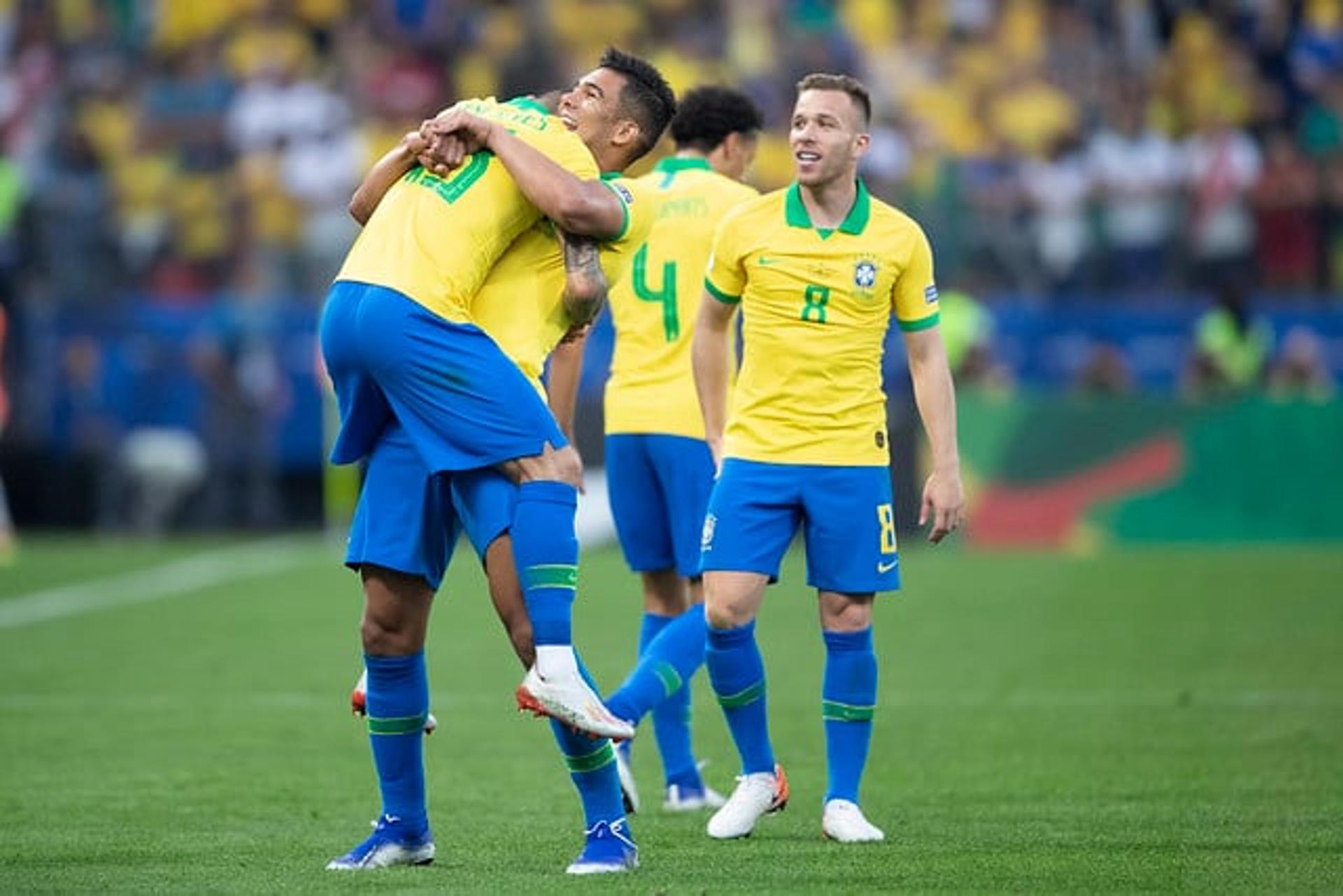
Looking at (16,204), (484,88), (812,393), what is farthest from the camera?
(484,88)

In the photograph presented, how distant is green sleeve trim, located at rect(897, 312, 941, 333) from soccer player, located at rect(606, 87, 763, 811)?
1466 mm

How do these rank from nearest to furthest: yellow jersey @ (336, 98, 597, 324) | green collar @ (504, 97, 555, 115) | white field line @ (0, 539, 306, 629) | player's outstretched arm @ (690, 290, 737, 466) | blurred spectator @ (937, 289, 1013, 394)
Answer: yellow jersey @ (336, 98, 597, 324) → green collar @ (504, 97, 555, 115) → player's outstretched arm @ (690, 290, 737, 466) → white field line @ (0, 539, 306, 629) → blurred spectator @ (937, 289, 1013, 394)

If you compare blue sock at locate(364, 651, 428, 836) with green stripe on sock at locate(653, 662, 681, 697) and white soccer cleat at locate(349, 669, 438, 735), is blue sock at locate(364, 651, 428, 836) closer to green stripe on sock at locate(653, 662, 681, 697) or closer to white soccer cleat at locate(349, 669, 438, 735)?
white soccer cleat at locate(349, 669, 438, 735)

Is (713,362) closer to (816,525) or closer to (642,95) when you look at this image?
(816,525)

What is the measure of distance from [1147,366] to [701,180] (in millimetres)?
13018

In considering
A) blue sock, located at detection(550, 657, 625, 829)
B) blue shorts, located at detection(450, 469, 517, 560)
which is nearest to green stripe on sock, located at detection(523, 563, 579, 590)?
blue shorts, located at detection(450, 469, 517, 560)

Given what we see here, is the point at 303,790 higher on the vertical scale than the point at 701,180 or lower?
lower

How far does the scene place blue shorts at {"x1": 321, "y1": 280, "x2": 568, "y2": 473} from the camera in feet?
23.5

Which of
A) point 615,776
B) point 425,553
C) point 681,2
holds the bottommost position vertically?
point 615,776

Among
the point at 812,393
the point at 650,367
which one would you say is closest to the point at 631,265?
the point at 650,367

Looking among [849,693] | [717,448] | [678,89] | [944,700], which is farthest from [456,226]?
[678,89]

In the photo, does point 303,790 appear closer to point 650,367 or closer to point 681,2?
point 650,367

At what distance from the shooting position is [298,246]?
23953 mm

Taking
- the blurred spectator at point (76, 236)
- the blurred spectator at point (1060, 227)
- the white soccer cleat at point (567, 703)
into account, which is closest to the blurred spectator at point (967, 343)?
the blurred spectator at point (1060, 227)
